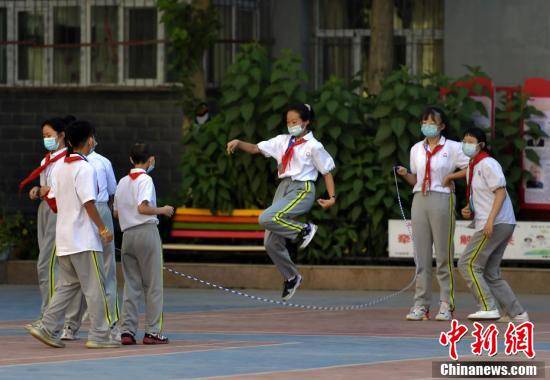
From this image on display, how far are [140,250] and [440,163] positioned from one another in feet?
11.9

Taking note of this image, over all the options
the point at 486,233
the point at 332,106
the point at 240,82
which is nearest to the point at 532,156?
the point at 332,106

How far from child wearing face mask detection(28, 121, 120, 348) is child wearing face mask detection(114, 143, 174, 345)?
0.44 m

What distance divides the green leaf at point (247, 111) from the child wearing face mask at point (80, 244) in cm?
751

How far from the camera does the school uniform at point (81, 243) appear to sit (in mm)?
13125

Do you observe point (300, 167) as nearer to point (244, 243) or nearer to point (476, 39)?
point (244, 243)

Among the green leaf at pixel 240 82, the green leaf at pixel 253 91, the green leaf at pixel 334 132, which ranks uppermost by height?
the green leaf at pixel 240 82

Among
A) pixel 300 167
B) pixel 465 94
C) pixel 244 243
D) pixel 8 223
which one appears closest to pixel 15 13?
pixel 8 223

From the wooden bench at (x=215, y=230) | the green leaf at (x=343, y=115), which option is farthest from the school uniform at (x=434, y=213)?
the wooden bench at (x=215, y=230)

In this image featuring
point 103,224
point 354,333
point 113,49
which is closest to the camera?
point 103,224

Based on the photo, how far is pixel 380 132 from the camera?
67.4 ft

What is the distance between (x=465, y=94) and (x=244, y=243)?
3.30m

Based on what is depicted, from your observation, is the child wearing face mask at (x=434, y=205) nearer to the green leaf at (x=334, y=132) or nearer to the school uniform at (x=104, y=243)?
the school uniform at (x=104, y=243)

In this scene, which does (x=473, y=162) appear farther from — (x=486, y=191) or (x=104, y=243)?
(x=104, y=243)

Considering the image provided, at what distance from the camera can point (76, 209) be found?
1316 cm
